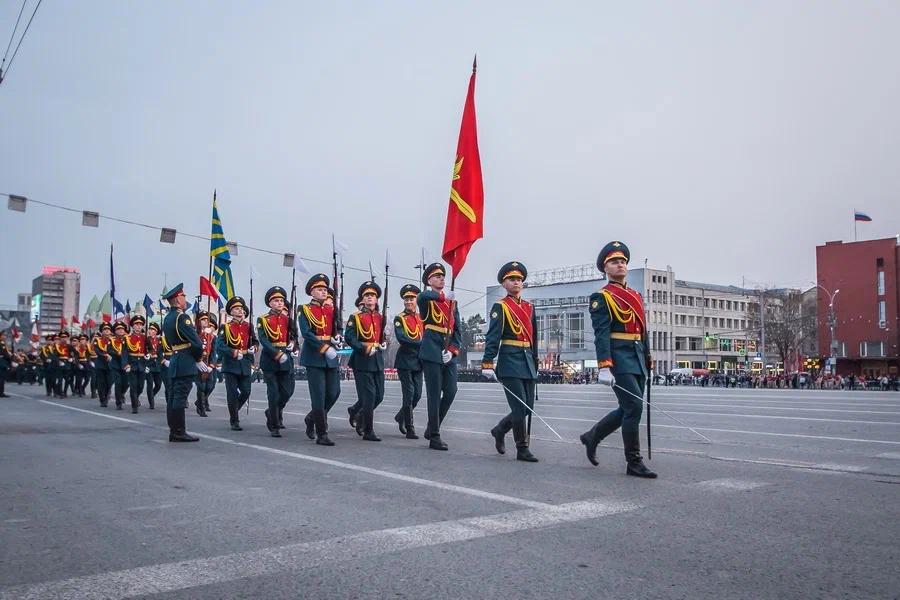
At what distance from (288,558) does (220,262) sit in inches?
655

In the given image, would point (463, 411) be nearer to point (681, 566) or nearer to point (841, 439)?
point (841, 439)

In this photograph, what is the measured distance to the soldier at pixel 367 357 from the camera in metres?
10.6

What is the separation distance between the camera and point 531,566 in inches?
159

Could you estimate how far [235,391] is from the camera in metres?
13.0

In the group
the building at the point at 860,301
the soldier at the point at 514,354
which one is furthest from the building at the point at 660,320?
the soldier at the point at 514,354

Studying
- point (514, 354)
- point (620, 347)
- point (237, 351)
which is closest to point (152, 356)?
point (237, 351)

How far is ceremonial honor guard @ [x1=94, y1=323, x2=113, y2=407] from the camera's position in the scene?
64.0 feet

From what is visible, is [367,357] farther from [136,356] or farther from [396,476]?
[136,356]

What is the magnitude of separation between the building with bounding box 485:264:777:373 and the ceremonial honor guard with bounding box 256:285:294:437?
9324 centimetres

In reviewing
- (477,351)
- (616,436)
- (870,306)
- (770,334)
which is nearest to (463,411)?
(616,436)

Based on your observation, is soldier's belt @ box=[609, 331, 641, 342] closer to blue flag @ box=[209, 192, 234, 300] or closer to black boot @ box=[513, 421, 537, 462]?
black boot @ box=[513, 421, 537, 462]

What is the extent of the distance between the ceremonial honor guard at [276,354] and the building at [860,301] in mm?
71055

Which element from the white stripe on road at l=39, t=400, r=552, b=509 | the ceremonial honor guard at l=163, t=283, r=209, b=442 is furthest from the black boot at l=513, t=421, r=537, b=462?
the ceremonial honor guard at l=163, t=283, r=209, b=442

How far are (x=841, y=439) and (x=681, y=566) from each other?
795 cm
